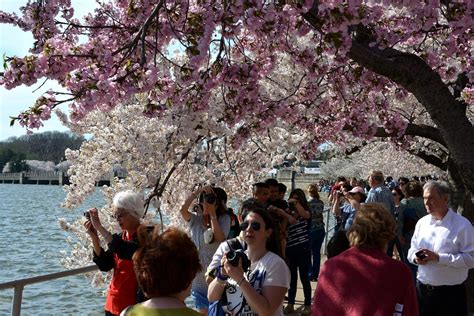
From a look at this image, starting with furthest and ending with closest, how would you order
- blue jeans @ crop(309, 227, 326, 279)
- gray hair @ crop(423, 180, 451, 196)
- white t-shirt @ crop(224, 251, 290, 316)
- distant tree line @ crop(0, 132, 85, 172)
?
1. distant tree line @ crop(0, 132, 85, 172)
2. blue jeans @ crop(309, 227, 326, 279)
3. gray hair @ crop(423, 180, 451, 196)
4. white t-shirt @ crop(224, 251, 290, 316)

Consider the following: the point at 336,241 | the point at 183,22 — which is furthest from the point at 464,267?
the point at 183,22

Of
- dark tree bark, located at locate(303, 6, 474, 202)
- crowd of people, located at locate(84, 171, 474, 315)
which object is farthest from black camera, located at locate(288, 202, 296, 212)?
dark tree bark, located at locate(303, 6, 474, 202)

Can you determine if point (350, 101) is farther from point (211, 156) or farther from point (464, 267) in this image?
point (464, 267)

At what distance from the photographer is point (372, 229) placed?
3277 mm

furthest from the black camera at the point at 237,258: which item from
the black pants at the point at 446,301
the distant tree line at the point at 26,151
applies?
the distant tree line at the point at 26,151

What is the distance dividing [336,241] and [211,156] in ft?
20.1

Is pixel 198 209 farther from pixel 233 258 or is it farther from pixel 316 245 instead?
pixel 316 245

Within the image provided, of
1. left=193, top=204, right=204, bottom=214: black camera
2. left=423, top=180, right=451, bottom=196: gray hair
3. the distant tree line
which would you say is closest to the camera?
left=423, top=180, right=451, bottom=196: gray hair

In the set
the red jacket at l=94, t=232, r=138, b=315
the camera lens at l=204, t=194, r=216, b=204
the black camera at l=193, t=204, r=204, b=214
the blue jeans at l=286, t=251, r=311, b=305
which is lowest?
the blue jeans at l=286, t=251, r=311, b=305

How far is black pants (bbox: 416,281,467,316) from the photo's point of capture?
4.70 meters

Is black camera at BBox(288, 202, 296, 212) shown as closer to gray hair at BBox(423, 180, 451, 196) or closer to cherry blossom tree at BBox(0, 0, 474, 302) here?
cherry blossom tree at BBox(0, 0, 474, 302)

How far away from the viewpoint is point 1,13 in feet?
18.5

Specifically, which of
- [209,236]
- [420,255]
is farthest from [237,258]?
[420,255]

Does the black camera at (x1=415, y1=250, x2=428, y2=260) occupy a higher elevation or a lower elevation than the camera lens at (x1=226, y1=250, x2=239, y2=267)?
lower
